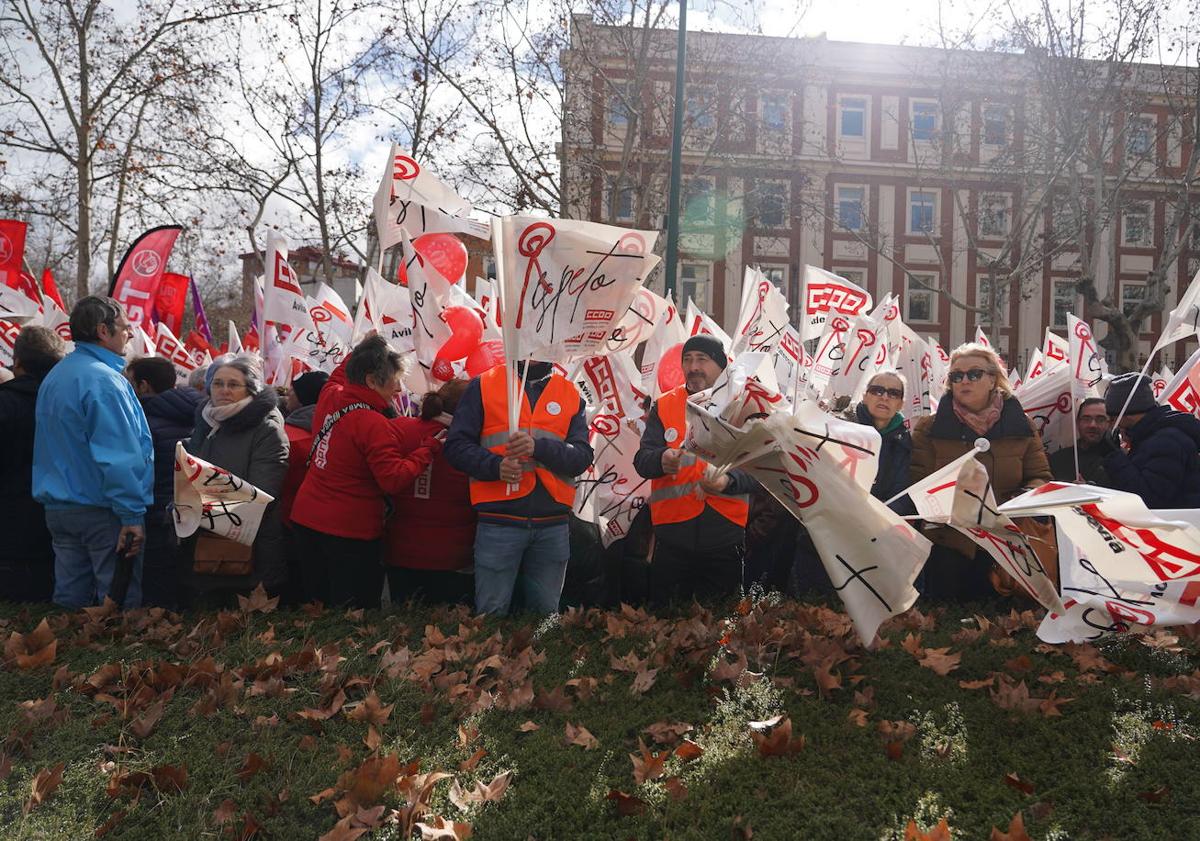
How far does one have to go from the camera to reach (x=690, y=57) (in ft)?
69.5

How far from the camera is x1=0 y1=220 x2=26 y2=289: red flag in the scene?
992 cm

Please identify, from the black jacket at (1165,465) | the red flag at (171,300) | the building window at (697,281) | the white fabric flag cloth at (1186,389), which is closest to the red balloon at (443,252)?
the black jacket at (1165,465)

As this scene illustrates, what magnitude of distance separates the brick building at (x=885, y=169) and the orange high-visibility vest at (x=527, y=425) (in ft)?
47.3

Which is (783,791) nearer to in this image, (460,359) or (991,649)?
(991,649)

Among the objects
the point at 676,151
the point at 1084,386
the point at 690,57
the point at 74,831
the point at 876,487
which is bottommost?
the point at 74,831

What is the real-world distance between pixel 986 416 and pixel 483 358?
11.2ft

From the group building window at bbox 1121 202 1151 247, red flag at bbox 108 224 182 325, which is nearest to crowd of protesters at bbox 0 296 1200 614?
red flag at bbox 108 224 182 325

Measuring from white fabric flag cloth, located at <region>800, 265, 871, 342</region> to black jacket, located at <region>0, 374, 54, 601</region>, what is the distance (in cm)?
610

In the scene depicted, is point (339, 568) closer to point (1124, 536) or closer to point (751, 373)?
point (751, 373)

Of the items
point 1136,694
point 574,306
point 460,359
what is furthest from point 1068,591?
point 460,359

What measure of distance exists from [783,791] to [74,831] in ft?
7.31

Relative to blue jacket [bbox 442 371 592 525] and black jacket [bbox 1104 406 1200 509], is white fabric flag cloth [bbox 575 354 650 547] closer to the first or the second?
blue jacket [bbox 442 371 592 525]

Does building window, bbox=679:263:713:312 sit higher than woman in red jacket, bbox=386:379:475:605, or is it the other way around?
building window, bbox=679:263:713:312

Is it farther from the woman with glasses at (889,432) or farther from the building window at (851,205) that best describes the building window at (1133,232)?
the woman with glasses at (889,432)
